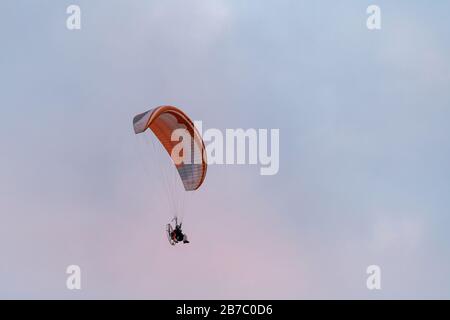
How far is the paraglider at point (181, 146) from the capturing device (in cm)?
4641

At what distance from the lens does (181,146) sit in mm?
49531

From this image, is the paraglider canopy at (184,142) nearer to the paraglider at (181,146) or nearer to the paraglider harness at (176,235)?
the paraglider at (181,146)

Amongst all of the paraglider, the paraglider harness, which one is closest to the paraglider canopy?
the paraglider

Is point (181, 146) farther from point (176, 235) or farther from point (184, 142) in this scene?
point (176, 235)

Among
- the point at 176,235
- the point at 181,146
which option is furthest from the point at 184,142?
the point at 176,235

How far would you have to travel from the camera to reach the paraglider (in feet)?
152

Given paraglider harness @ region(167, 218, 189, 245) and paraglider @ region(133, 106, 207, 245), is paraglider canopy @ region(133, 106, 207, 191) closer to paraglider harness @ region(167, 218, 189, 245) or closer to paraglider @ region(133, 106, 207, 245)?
paraglider @ region(133, 106, 207, 245)

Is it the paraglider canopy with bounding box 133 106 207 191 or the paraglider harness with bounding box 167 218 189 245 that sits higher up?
the paraglider canopy with bounding box 133 106 207 191

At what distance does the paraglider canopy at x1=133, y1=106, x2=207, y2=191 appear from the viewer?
46.5 meters
